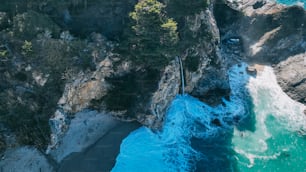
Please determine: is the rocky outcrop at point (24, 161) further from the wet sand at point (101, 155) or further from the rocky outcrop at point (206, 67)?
the rocky outcrop at point (206, 67)

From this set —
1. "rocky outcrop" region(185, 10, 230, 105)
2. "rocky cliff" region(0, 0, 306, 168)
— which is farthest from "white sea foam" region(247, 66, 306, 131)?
"rocky outcrop" region(185, 10, 230, 105)

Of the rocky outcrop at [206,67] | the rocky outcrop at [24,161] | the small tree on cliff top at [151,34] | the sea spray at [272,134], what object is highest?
the small tree on cliff top at [151,34]

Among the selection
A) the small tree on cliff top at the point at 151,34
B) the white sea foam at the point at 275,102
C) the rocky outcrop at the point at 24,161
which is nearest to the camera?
the rocky outcrop at the point at 24,161

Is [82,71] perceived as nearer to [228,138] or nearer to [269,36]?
[228,138]

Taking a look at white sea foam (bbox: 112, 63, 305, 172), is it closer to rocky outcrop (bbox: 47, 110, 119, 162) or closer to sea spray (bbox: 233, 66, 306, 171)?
sea spray (bbox: 233, 66, 306, 171)

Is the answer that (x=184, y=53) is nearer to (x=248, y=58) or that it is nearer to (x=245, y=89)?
(x=245, y=89)

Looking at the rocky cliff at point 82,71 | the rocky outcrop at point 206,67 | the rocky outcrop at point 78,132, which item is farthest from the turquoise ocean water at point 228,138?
the rocky outcrop at point 78,132
